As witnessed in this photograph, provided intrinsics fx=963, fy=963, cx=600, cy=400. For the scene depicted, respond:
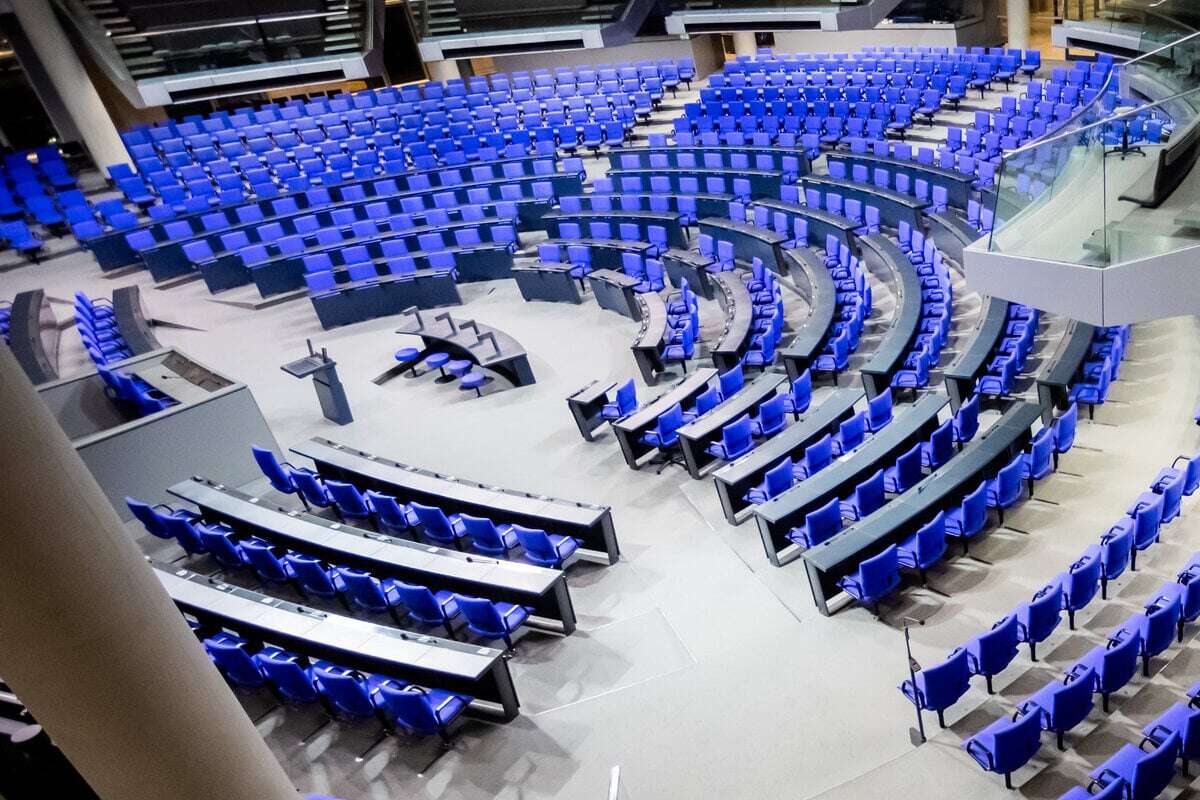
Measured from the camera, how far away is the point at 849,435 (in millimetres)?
9656

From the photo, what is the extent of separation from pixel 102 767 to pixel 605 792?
3.42m

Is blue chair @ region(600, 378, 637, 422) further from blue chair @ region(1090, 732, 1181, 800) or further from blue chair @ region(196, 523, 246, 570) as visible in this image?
blue chair @ region(1090, 732, 1181, 800)

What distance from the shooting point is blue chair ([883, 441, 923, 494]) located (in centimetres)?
882

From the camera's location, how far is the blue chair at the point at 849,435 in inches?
379

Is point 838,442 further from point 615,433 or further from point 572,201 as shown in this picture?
point 572,201

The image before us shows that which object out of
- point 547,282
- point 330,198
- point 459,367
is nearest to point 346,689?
point 459,367

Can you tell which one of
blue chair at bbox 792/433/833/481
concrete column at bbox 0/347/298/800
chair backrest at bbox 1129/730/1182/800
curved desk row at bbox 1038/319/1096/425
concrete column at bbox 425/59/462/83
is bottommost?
curved desk row at bbox 1038/319/1096/425

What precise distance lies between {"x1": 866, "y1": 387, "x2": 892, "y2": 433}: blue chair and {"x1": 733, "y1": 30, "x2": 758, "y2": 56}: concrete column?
19.8 metres

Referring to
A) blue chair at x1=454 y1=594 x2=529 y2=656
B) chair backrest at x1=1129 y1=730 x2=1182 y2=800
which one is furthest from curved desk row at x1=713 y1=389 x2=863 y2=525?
chair backrest at x1=1129 y1=730 x2=1182 y2=800

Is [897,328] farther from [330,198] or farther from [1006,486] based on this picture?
[330,198]

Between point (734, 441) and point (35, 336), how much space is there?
36.6 ft

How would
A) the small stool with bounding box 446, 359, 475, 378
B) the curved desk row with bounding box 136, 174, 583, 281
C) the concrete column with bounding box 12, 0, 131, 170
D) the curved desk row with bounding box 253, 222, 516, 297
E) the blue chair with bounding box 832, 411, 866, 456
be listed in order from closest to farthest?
the blue chair with bounding box 832, 411, 866, 456
the small stool with bounding box 446, 359, 475, 378
the curved desk row with bounding box 253, 222, 516, 297
the curved desk row with bounding box 136, 174, 583, 281
the concrete column with bounding box 12, 0, 131, 170

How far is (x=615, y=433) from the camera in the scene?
11.0m

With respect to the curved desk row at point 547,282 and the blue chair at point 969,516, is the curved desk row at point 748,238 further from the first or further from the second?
the blue chair at point 969,516
